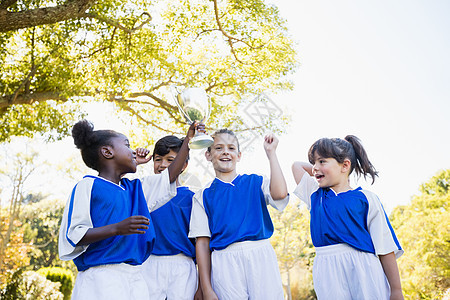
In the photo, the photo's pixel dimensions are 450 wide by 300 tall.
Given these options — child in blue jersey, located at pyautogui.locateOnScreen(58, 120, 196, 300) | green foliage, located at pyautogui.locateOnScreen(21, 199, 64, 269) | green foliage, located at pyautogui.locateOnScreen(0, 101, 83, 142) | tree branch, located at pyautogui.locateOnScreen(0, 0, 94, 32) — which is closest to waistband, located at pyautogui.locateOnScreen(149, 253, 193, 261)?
child in blue jersey, located at pyautogui.locateOnScreen(58, 120, 196, 300)

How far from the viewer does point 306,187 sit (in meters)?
3.13

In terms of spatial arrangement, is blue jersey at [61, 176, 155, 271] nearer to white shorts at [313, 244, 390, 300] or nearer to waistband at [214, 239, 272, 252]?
waistband at [214, 239, 272, 252]

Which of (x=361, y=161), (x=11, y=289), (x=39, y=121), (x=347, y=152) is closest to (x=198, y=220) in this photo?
(x=347, y=152)

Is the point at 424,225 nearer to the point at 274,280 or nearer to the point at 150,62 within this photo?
the point at 150,62

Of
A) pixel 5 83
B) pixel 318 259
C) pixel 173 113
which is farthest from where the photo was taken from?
pixel 173 113

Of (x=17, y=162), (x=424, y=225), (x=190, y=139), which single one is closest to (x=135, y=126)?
(x=190, y=139)

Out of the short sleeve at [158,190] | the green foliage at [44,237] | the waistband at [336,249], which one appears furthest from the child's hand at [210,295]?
the green foliage at [44,237]

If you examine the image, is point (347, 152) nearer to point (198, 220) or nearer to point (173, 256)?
point (198, 220)

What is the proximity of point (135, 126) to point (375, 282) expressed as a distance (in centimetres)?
830

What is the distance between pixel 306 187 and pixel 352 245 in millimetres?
579

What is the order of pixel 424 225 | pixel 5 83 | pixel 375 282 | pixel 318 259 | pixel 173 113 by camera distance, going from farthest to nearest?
1. pixel 424 225
2. pixel 173 113
3. pixel 5 83
4. pixel 318 259
5. pixel 375 282

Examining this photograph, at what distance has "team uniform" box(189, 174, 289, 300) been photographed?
271 centimetres

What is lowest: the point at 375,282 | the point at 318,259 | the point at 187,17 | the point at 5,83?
the point at 375,282

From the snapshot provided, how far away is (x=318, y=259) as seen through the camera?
285cm
